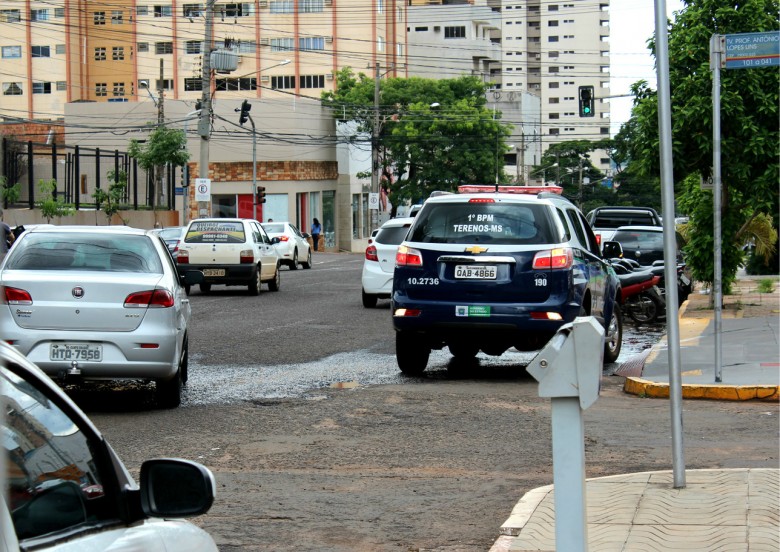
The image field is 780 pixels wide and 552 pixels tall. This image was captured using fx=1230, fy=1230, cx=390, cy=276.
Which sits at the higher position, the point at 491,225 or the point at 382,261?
the point at 491,225

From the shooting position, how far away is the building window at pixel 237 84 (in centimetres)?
9056

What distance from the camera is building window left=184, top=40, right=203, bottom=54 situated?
298ft

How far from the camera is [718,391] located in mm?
11602

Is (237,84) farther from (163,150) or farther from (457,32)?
(163,150)

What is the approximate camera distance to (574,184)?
8481 cm

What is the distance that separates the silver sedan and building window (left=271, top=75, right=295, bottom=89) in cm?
8105

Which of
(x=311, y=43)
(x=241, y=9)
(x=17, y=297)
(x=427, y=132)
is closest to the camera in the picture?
(x=17, y=297)

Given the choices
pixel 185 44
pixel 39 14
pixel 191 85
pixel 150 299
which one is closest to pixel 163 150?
pixel 150 299

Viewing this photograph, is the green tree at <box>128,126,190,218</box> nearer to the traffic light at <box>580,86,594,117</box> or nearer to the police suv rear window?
the traffic light at <box>580,86,594,117</box>

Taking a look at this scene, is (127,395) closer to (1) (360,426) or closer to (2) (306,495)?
(1) (360,426)

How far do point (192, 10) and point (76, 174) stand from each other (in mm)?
45197

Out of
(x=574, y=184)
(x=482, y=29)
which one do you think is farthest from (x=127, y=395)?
(x=482, y=29)

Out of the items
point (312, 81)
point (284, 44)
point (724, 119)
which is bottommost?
point (724, 119)

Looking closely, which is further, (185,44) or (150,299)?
(185,44)
